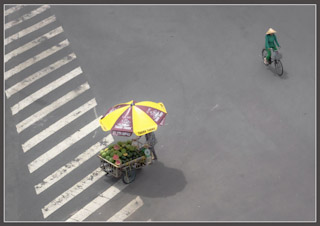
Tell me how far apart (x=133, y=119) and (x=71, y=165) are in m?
3.36

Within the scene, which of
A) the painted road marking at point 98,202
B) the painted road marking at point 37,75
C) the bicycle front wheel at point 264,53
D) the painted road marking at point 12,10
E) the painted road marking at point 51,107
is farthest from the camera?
the painted road marking at point 12,10

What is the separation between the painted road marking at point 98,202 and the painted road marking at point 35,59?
26.7ft

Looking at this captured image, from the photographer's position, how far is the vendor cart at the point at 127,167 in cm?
2673

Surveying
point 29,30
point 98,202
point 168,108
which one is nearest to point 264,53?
point 168,108

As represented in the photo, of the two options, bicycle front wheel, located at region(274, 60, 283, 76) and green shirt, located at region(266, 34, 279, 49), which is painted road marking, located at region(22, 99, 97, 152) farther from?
bicycle front wheel, located at region(274, 60, 283, 76)

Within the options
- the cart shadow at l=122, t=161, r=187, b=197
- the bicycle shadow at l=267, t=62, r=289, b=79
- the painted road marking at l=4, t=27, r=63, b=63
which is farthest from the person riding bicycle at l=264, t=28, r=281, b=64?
the painted road marking at l=4, t=27, r=63, b=63

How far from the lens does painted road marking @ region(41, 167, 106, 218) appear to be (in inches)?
1040

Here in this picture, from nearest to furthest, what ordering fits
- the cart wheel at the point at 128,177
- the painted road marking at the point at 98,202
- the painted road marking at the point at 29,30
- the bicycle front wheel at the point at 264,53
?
the painted road marking at the point at 98,202, the cart wheel at the point at 128,177, the bicycle front wheel at the point at 264,53, the painted road marking at the point at 29,30

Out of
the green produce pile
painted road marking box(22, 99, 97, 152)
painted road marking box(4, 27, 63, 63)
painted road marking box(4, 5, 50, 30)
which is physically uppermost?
painted road marking box(4, 5, 50, 30)

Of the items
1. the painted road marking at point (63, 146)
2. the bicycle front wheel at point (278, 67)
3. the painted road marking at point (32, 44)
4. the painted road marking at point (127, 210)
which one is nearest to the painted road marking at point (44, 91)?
the painted road marking at point (32, 44)

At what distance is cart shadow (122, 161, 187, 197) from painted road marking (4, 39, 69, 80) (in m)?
8.18

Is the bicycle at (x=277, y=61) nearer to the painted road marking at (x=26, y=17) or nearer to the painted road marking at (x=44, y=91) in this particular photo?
the painted road marking at (x=44, y=91)

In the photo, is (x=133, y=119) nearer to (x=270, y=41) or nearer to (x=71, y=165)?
(x=71, y=165)

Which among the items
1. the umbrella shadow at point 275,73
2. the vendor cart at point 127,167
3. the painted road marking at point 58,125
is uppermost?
the umbrella shadow at point 275,73
